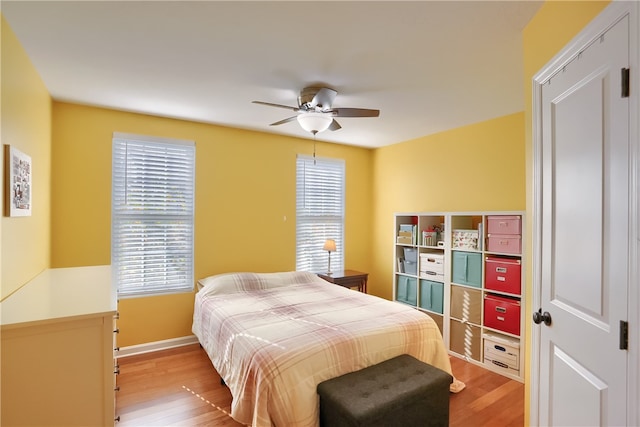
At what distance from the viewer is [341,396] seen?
6.03ft

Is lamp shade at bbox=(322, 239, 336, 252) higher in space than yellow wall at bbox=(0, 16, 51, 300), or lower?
lower

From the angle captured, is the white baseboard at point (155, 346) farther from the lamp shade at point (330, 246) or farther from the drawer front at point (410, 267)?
the drawer front at point (410, 267)

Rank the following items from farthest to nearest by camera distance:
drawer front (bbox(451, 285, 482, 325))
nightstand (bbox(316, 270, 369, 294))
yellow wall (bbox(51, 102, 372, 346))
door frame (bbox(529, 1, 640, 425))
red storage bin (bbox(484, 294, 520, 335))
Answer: nightstand (bbox(316, 270, 369, 294)), drawer front (bbox(451, 285, 482, 325)), yellow wall (bbox(51, 102, 372, 346)), red storage bin (bbox(484, 294, 520, 335)), door frame (bbox(529, 1, 640, 425))


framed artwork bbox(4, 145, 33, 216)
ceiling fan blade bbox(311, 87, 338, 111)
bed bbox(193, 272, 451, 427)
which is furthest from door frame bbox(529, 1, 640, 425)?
framed artwork bbox(4, 145, 33, 216)

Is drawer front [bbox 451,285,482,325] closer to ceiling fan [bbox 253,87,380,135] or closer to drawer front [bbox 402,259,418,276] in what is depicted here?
drawer front [bbox 402,259,418,276]

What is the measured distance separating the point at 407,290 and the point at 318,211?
Answer: 1599 millimetres

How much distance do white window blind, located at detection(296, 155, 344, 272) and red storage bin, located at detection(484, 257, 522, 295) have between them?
6.98 ft

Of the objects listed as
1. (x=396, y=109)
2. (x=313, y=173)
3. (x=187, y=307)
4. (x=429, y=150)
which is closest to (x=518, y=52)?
(x=396, y=109)

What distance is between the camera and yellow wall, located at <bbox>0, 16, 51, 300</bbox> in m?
1.78

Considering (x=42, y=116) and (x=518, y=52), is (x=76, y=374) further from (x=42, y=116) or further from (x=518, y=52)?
(x=518, y=52)

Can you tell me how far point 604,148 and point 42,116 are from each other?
3.63 m

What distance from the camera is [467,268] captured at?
3348 mm

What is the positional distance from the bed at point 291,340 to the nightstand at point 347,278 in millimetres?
734

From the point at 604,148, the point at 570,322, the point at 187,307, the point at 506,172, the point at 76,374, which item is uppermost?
the point at 506,172
